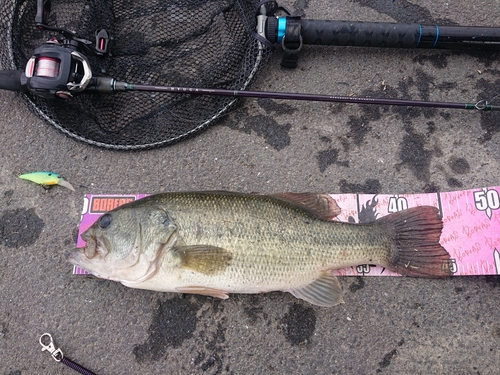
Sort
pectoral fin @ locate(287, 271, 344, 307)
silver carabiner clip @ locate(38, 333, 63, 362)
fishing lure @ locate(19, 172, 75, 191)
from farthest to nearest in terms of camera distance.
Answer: fishing lure @ locate(19, 172, 75, 191) → silver carabiner clip @ locate(38, 333, 63, 362) → pectoral fin @ locate(287, 271, 344, 307)

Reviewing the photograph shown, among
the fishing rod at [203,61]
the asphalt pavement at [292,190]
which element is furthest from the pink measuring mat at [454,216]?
the fishing rod at [203,61]

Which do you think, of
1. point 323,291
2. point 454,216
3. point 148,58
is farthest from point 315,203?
Result: point 148,58

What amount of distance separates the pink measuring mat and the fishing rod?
578 millimetres

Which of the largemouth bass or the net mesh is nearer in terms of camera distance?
the largemouth bass

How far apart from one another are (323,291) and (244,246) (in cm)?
61

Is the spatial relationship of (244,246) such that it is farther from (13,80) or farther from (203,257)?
(13,80)

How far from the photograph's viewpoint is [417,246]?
2.28 meters

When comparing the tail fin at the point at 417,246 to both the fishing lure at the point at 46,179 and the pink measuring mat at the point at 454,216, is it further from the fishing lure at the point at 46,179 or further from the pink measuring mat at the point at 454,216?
the fishing lure at the point at 46,179

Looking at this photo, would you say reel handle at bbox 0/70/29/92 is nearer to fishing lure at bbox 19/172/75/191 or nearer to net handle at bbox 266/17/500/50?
fishing lure at bbox 19/172/75/191

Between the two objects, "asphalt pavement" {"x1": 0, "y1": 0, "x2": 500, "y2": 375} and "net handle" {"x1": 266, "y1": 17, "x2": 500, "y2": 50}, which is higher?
"net handle" {"x1": 266, "y1": 17, "x2": 500, "y2": 50}

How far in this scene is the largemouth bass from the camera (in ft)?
6.84

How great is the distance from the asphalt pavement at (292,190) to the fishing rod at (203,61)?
0.60ft

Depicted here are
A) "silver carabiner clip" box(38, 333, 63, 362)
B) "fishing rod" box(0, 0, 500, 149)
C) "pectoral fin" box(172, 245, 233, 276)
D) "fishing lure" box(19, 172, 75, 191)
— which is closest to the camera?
"pectoral fin" box(172, 245, 233, 276)

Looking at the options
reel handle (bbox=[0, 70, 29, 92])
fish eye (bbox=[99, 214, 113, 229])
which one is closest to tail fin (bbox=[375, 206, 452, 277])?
fish eye (bbox=[99, 214, 113, 229])
